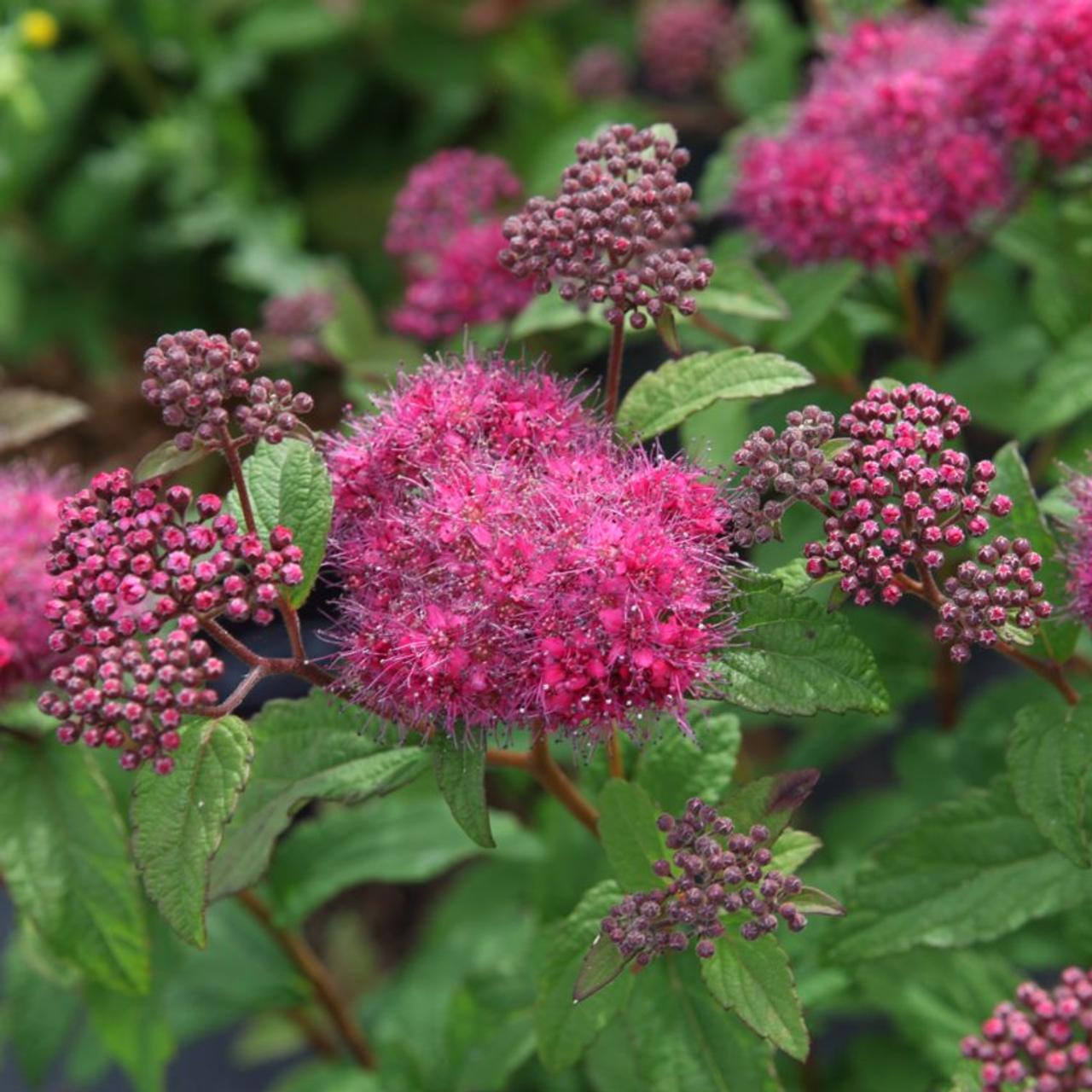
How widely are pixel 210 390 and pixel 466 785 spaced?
0.48 m

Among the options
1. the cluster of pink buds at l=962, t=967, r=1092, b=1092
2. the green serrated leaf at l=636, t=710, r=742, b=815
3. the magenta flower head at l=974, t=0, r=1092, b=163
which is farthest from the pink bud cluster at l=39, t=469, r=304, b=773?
the magenta flower head at l=974, t=0, r=1092, b=163

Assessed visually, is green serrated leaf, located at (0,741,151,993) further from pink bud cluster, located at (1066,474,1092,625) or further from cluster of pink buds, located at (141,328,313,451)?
pink bud cluster, located at (1066,474,1092,625)

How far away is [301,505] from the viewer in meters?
1.36

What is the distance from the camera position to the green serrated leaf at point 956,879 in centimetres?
159

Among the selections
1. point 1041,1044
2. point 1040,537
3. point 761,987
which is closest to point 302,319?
point 1040,537

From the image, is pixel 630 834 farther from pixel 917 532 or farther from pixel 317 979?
pixel 317 979

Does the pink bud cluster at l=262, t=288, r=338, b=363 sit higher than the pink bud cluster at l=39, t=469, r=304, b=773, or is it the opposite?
the pink bud cluster at l=39, t=469, r=304, b=773

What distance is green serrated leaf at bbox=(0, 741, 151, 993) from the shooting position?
1679mm

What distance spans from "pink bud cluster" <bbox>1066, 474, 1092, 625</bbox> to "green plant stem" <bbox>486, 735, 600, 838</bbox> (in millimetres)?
575

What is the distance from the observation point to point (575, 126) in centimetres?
308

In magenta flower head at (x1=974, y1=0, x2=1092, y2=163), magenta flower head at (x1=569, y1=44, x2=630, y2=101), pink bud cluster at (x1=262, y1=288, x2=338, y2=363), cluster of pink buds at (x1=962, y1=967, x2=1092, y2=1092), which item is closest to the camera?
cluster of pink buds at (x1=962, y1=967, x2=1092, y2=1092)

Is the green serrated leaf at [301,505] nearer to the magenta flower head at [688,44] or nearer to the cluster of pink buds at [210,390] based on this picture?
the cluster of pink buds at [210,390]

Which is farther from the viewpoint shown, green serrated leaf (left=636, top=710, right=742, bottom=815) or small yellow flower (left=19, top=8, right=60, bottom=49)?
small yellow flower (left=19, top=8, right=60, bottom=49)

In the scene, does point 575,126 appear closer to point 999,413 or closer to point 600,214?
point 999,413
